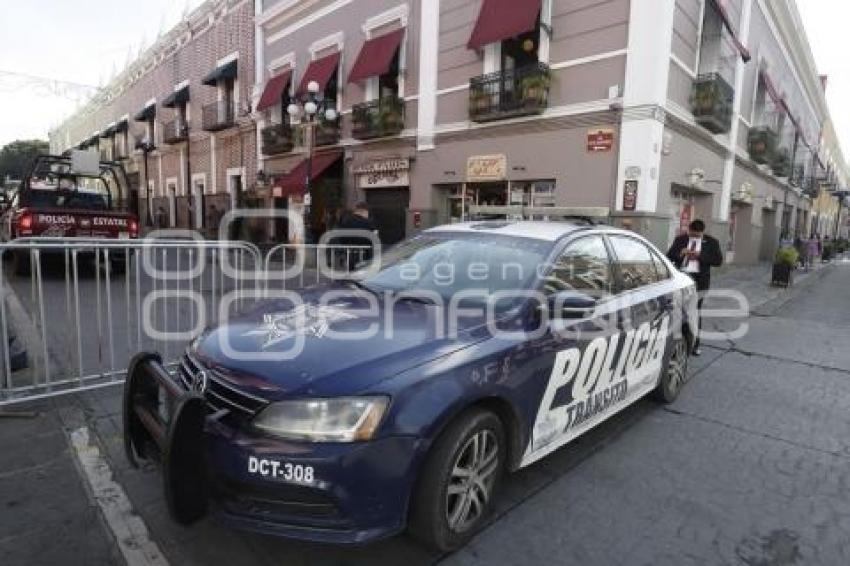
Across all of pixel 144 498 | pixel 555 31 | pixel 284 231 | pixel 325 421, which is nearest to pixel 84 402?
pixel 144 498

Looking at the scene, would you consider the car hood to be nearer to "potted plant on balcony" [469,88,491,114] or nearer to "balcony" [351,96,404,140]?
"potted plant on balcony" [469,88,491,114]

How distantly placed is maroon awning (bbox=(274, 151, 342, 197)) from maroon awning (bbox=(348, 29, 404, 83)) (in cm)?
283

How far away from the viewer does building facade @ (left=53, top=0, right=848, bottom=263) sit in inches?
422

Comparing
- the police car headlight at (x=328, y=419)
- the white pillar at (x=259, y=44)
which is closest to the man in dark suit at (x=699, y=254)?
the police car headlight at (x=328, y=419)

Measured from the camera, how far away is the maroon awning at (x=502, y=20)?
36.4 ft

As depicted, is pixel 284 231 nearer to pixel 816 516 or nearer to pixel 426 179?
pixel 426 179

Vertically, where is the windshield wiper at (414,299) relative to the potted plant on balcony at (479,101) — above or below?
below

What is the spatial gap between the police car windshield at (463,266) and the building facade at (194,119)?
1939 cm

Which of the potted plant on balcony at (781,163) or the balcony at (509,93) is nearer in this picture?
the balcony at (509,93)

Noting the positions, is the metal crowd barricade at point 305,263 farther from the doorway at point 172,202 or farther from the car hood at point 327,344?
the doorway at point 172,202

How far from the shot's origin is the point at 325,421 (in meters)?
2.27

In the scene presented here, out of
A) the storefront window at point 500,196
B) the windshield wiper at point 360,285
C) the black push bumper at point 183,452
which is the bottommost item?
the black push bumper at point 183,452

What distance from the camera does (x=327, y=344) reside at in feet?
8.46

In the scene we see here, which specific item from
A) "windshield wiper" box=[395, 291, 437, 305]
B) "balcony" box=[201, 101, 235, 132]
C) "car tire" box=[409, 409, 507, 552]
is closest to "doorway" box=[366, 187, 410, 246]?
"balcony" box=[201, 101, 235, 132]
